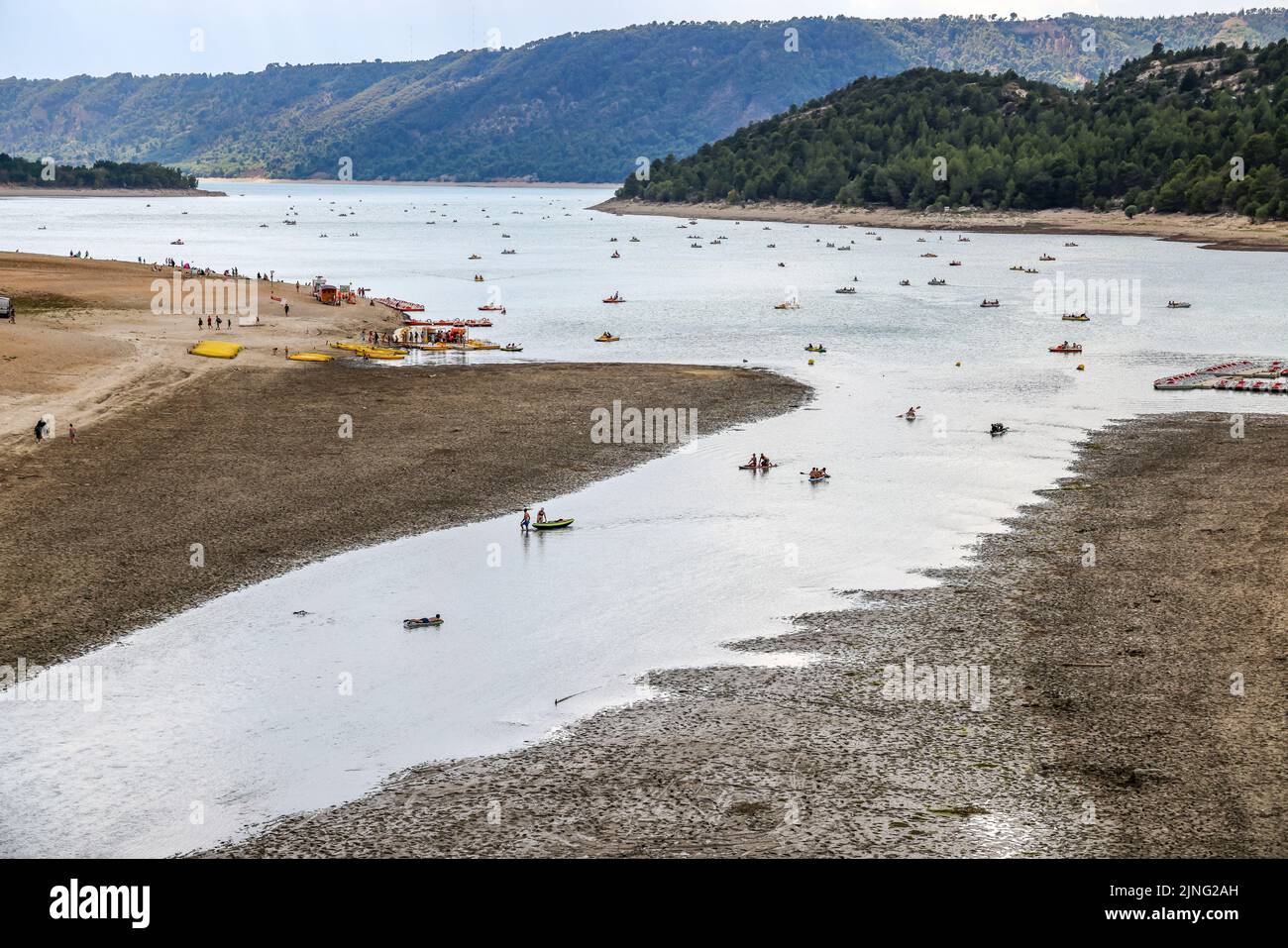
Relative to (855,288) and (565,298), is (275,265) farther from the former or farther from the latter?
(855,288)

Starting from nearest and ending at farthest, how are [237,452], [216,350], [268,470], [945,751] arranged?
[945,751] < [268,470] < [237,452] < [216,350]

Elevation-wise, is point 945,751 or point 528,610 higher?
point 528,610

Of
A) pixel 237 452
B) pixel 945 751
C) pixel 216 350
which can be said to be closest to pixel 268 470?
pixel 237 452

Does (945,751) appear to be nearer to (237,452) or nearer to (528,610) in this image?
(528,610)

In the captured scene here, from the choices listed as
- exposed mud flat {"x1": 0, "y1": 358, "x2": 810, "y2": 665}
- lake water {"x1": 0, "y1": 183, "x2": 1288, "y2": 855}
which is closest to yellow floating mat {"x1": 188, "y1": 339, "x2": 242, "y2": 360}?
exposed mud flat {"x1": 0, "y1": 358, "x2": 810, "y2": 665}

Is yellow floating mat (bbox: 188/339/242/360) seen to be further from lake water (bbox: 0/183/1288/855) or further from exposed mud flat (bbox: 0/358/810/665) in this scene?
lake water (bbox: 0/183/1288/855)
